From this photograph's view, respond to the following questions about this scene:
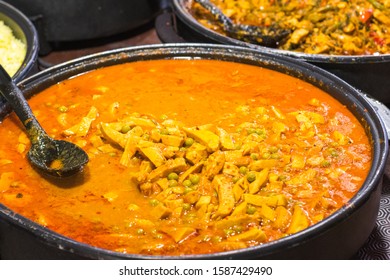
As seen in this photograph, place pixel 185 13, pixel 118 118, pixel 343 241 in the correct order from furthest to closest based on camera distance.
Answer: pixel 185 13 < pixel 118 118 < pixel 343 241

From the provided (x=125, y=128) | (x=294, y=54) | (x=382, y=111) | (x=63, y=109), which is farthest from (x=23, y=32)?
(x=382, y=111)

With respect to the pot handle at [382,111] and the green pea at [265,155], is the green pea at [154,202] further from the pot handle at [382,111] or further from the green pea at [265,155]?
the pot handle at [382,111]

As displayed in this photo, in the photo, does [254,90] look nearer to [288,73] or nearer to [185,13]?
[288,73]

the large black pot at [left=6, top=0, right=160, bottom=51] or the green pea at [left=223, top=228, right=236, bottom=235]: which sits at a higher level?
the green pea at [left=223, top=228, right=236, bottom=235]

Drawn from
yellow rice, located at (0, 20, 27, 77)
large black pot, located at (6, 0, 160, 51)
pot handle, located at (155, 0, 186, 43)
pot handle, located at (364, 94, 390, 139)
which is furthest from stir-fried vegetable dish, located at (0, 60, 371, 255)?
large black pot, located at (6, 0, 160, 51)

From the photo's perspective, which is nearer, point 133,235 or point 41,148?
point 133,235

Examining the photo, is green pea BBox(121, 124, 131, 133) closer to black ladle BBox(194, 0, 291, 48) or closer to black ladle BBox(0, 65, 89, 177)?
black ladle BBox(0, 65, 89, 177)
